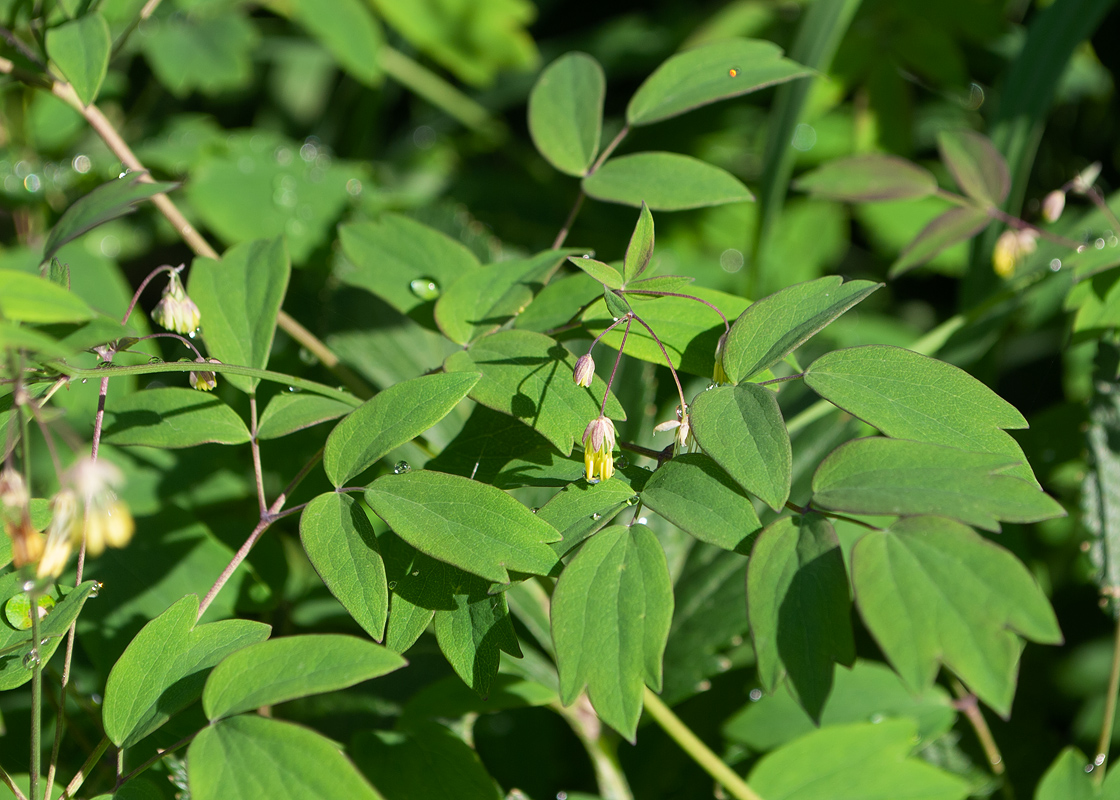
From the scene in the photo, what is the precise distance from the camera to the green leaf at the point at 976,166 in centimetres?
98

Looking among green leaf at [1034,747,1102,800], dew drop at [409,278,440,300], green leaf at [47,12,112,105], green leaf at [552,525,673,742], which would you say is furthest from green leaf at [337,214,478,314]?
green leaf at [1034,747,1102,800]

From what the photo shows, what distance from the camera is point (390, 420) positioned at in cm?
63

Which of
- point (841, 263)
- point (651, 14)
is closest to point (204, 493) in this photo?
point (841, 263)

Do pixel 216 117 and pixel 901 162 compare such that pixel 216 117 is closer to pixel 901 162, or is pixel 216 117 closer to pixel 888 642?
pixel 901 162

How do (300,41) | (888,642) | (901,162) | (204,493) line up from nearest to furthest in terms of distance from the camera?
(888,642)
(901,162)
(204,493)
(300,41)

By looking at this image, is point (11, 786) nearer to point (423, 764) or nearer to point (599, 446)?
point (423, 764)

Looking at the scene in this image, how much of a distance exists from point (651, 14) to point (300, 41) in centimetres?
95

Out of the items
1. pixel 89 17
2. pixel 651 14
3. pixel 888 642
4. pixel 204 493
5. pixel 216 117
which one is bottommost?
pixel 204 493

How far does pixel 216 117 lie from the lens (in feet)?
7.44

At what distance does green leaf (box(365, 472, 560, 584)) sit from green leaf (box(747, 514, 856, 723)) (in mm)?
140

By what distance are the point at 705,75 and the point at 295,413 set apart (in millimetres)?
530

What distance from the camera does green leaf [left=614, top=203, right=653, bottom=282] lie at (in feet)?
2.09

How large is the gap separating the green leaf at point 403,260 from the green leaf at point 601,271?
0.24 m

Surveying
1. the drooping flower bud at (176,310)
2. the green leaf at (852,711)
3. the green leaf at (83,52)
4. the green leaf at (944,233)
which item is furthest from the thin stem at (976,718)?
the green leaf at (83,52)
